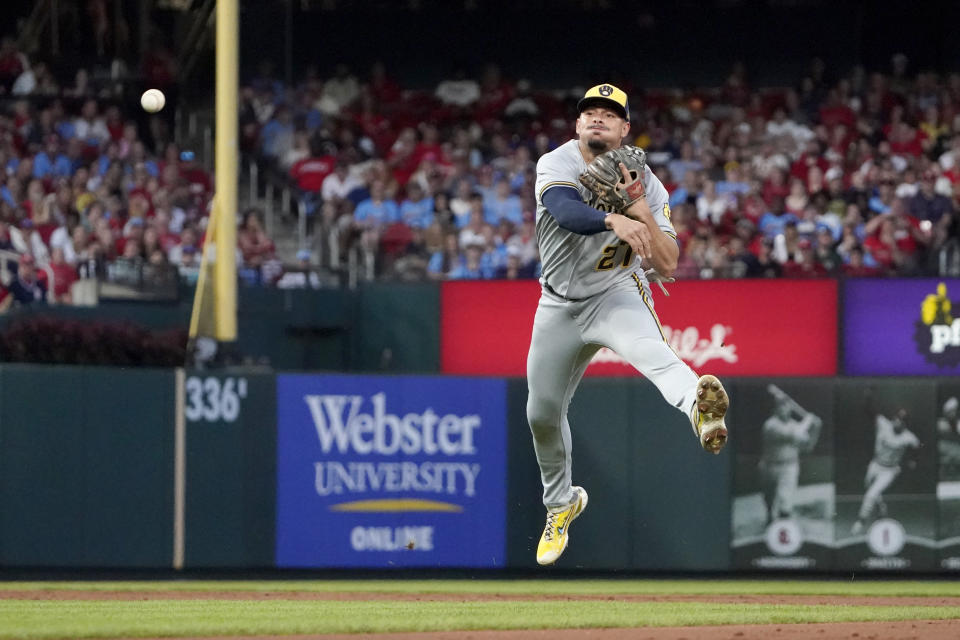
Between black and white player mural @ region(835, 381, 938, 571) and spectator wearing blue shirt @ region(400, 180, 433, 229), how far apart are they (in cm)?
456

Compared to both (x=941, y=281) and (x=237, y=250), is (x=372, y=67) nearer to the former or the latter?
(x=237, y=250)

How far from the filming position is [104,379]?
12.7 metres

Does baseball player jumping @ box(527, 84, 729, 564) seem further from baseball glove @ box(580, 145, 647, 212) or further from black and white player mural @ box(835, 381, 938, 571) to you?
black and white player mural @ box(835, 381, 938, 571)

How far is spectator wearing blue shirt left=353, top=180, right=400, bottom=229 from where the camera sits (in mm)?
15391

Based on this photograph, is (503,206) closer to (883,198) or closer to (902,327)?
(883,198)

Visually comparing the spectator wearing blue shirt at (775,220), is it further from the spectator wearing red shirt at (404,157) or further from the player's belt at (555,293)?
the player's belt at (555,293)

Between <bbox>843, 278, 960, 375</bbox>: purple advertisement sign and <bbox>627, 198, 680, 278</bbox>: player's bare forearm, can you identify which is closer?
<bbox>627, 198, 680, 278</bbox>: player's bare forearm

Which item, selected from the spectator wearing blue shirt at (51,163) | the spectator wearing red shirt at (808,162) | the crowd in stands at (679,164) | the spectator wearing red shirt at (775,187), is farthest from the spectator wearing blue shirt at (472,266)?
the spectator wearing blue shirt at (51,163)

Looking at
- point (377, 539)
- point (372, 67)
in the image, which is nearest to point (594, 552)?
point (377, 539)

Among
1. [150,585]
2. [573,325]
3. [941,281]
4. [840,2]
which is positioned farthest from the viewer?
[840,2]

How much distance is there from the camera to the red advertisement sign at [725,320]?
14.0 meters

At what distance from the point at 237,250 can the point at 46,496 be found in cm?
363

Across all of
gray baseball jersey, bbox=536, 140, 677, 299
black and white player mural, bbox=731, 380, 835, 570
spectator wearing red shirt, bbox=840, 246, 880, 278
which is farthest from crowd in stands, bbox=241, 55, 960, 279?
gray baseball jersey, bbox=536, 140, 677, 299

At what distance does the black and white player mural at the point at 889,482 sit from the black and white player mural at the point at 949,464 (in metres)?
0.05
